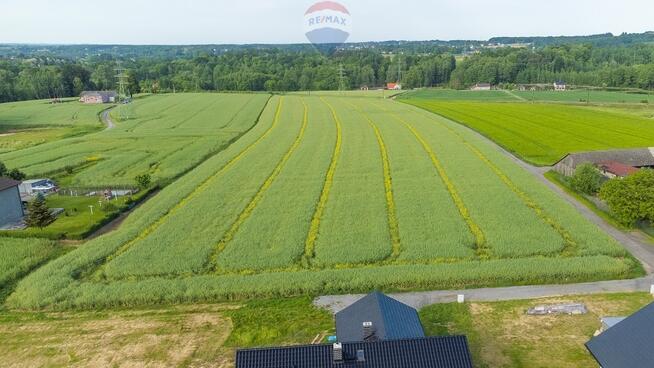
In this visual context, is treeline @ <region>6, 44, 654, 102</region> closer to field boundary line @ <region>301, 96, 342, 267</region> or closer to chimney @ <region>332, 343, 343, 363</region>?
field boundary line @ <region>301, 96, 342, 267</region>

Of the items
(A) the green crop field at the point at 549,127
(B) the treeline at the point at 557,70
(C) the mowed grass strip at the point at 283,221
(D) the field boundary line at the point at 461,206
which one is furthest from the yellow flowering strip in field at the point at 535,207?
(B) the treeline at the point at 557,70

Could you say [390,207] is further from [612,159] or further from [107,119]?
[107,119]

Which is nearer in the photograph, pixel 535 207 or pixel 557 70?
pixel 535 207

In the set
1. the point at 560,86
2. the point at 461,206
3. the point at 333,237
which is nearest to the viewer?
the point at 333,237

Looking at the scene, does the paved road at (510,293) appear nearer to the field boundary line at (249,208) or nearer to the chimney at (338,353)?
the field boundary line at (249,208)

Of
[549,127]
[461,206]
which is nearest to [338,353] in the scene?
[461,206]

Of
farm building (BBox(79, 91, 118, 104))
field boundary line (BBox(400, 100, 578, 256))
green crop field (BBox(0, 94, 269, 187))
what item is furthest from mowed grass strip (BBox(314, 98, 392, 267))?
farm building (BBox(79, 91, 118, 104))

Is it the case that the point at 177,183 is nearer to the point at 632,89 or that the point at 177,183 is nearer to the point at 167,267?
the point at 167,267
